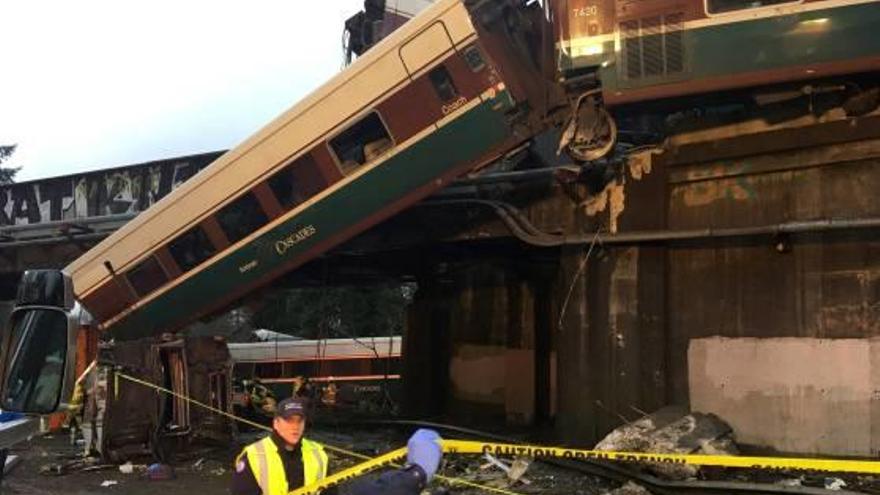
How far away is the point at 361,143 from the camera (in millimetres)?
13320

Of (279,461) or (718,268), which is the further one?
(718,268)

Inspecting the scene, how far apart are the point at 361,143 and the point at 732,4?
5.40 m

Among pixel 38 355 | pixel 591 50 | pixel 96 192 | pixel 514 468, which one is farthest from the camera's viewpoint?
pixel 96 192

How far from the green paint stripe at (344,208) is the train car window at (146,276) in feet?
0.71

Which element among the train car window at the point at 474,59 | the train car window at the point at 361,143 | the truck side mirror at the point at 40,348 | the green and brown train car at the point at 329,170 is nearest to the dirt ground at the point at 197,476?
the green and brown train car at the point at 329,170

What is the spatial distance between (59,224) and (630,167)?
41.4ft

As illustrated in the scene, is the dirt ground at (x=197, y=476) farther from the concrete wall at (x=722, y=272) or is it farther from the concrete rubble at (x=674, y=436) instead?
the concrete wall at (x=722, y=272)

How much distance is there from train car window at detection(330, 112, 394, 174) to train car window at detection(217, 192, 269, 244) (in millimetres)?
1566

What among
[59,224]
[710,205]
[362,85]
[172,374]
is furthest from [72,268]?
[710,205]

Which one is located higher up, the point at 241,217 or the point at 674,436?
the point at 241,217

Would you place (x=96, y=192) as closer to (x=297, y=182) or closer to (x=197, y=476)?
(x=297, y=182)

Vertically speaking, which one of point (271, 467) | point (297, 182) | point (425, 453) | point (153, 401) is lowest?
point (153, 401)

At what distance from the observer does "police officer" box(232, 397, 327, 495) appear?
3785 mm

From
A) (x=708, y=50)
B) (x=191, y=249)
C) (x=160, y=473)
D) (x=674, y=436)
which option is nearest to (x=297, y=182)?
(x=191, y=249)
